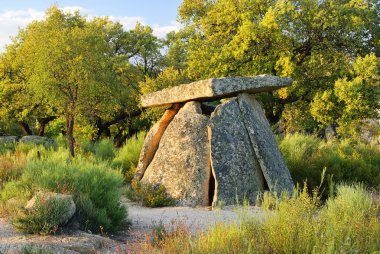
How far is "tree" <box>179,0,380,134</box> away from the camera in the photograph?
1728cm

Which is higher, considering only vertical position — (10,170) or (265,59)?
(265,59)

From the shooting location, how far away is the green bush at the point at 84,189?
736cm

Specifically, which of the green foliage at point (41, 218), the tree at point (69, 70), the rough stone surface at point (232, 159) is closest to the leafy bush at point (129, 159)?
the tree at point (69, 70)

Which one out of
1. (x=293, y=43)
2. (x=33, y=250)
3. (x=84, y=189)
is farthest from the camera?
(x=293, y=43)

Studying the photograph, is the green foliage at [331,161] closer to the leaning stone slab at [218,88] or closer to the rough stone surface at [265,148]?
the rough stone surface at [265,148]

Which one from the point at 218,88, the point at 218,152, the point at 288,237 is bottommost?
the point at 288,237

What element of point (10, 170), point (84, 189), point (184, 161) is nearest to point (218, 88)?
point (184, 161)

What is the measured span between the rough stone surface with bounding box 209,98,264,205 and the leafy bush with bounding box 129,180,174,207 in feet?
3.77

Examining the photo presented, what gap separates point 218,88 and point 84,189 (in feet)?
14.3

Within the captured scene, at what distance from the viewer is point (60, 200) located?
6852mm

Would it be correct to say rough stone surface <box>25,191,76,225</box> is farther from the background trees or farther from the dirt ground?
the background trees

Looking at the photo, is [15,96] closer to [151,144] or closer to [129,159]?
[129,159]

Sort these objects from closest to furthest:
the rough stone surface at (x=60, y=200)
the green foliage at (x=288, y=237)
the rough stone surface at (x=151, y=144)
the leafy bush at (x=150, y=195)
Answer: the green foliage at (x=288, y=237), the rough stone surface at (x=60, y=200), the leafy bush at (x=150, y=195), the rough stone surface at (x=151, y=144)

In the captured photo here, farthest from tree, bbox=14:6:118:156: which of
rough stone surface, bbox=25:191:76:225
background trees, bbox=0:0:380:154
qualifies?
rough stone surface, bbox=25:191:76:225
